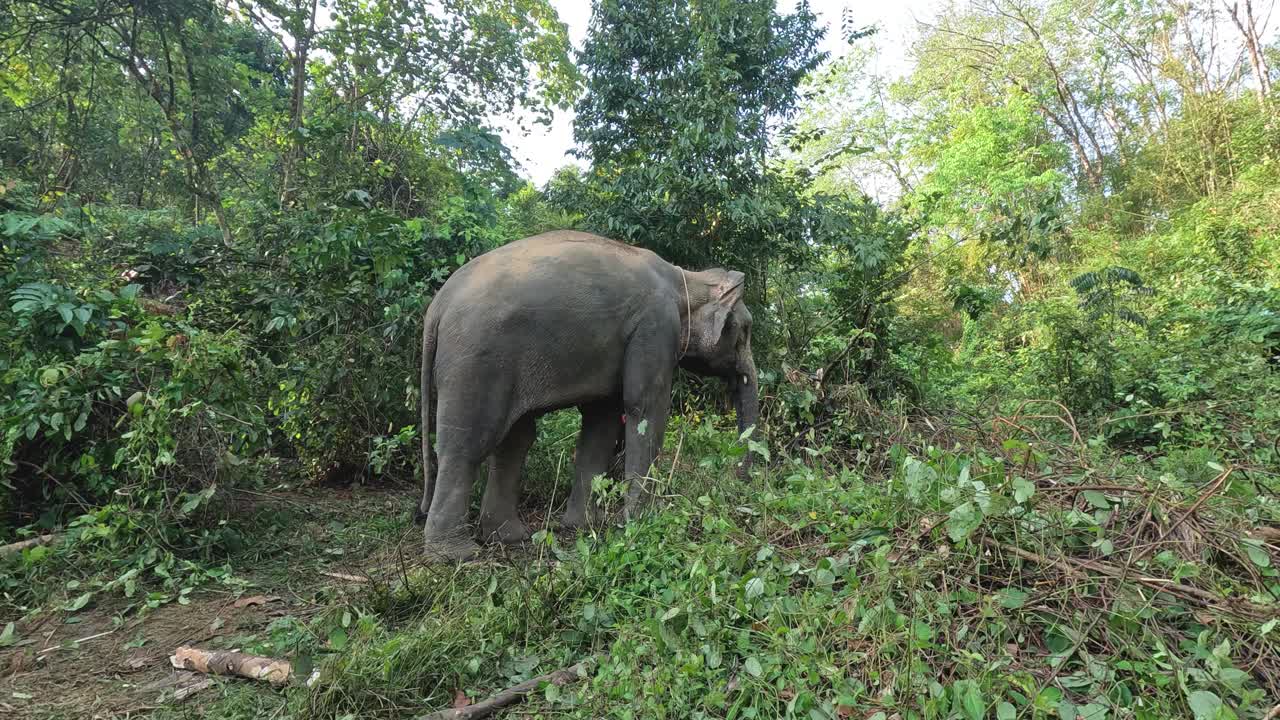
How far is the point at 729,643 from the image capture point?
7.66 feet

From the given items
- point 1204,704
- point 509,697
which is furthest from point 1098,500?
point 509,697

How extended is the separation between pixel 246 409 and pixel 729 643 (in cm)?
362

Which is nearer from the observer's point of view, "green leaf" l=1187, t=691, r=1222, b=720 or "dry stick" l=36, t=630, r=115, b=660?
"green leaf" l=1187, t=691, r=1222, b=720

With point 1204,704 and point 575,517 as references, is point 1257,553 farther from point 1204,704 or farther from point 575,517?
point 575,517

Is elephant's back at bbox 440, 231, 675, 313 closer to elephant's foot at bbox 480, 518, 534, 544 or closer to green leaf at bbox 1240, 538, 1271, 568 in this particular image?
elephant's foot at bbox 480, 518, 534, 544

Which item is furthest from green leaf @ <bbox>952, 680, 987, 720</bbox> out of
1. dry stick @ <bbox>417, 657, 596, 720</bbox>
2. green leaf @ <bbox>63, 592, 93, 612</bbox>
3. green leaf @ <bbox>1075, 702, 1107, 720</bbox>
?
green leaf @ <bbox>63, 592, 93, 612</bbox>

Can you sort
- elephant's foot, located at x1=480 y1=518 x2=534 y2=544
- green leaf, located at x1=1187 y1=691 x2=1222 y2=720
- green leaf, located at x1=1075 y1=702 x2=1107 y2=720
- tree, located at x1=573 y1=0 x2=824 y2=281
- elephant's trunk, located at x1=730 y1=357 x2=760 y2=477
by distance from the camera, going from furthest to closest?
tree, located at x1=573 y1=0 x2=824 y2=281
elephant's trunk, located at x1=730 y1=357 x2=760 y2=477
elephant's foot, located at x1=480 y1=518 x2=534 y2=544
green leaf, located at x1=1075 y1=702 x2=1107 y2=720
green leaf, located at x1=1187 y1=691 x2=1222 y2=720

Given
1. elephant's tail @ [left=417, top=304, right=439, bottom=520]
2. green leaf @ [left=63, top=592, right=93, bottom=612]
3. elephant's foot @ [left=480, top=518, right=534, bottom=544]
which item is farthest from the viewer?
elephant's foot @ [left=480, top=518, right=534, bottom=544]

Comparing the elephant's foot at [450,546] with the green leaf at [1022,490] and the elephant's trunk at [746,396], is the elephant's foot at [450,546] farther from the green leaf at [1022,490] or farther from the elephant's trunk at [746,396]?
the green leaf at [1022,490]

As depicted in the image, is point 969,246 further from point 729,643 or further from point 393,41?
point 729,643

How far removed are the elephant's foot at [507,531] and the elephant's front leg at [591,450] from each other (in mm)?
352

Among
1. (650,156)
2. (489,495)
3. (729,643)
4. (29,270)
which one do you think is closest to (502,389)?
(489,495)

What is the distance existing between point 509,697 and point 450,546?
5.67ft

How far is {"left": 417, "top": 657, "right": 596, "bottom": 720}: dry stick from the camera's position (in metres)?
2.25
